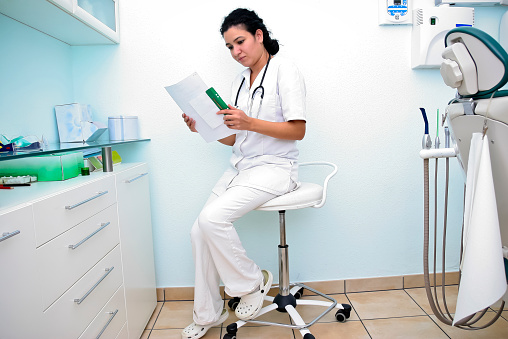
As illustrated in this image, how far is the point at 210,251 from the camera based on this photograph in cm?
167

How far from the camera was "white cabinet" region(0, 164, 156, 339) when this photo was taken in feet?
3.06

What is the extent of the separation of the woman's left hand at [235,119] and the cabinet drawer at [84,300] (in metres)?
0.67

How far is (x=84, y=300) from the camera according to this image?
1275 mm

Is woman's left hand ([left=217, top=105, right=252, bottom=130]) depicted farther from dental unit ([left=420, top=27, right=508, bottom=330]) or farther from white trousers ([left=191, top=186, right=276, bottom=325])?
dental unit ([left=420, top=27, right=508, bottom=330])

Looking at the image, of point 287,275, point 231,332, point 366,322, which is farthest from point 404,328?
point 231,332

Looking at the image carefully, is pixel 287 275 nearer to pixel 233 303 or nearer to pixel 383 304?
pixel 233 303

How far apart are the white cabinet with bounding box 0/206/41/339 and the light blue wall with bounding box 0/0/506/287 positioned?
3.89 feet

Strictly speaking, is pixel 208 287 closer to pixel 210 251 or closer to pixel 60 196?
pixel 210 251

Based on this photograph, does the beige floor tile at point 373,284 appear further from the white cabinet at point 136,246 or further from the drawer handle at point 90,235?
the drawer handle at point 90,235

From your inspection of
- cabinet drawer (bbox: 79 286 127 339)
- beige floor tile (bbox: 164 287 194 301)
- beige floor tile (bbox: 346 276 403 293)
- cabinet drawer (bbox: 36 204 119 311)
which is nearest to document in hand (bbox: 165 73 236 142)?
cabinet drawer (bbox: 36 204 119 311)

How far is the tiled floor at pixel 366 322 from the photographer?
1.80 meters

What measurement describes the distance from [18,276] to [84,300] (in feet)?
1.25

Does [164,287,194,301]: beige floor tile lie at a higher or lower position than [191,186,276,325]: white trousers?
lower

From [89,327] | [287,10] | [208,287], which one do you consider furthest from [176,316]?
[287,10]
